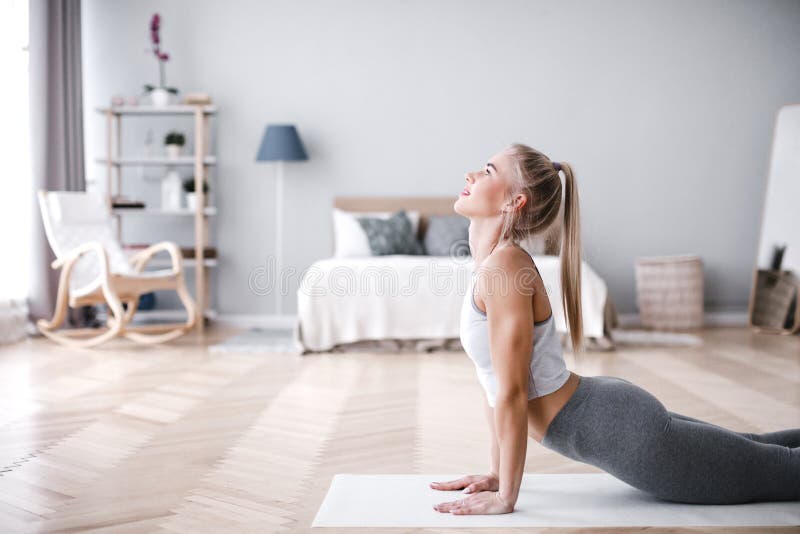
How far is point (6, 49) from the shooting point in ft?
15.0

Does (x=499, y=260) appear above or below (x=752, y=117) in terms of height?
below

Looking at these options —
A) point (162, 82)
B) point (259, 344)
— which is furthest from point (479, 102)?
point (259, 344)

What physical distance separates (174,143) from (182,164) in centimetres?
30

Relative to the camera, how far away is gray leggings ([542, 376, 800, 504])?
165cm

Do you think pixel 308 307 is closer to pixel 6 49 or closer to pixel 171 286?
pixel 171 286

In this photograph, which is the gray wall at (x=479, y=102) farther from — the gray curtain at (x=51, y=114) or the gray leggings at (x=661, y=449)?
the gray leggings at (x=661, y=449)

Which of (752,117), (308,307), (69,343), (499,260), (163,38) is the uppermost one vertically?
(163,38)

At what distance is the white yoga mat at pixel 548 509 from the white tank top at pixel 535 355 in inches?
11.7

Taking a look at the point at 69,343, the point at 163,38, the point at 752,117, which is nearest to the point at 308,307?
the point at 69,343

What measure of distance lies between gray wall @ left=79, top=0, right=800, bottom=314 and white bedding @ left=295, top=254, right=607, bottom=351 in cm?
131

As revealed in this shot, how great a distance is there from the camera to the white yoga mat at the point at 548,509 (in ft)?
5.55

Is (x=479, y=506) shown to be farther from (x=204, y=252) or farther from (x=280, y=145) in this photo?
(x=204, y=252)

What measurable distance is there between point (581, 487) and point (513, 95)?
409 centimetres

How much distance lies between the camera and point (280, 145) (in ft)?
16.9
